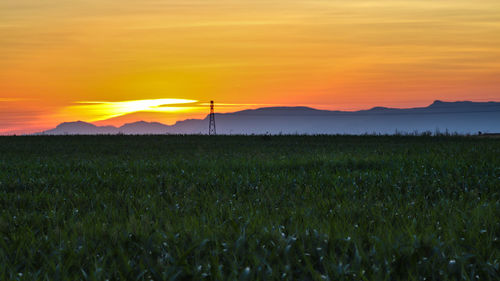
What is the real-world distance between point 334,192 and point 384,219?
261 centimetres

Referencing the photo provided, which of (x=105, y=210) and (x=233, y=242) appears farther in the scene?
(x=105, y=210)

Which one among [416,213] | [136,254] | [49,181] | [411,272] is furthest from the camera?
[49,181]

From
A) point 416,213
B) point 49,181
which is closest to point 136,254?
point 416,213

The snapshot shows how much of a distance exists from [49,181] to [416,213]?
929cm

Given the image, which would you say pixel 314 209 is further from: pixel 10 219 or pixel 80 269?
pixel 10 219

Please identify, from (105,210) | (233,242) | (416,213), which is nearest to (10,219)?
(105,210)

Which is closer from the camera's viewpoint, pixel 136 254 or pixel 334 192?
pixel 136 254

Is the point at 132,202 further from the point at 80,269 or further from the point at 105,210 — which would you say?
the point at 80,269

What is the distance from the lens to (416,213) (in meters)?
7.06

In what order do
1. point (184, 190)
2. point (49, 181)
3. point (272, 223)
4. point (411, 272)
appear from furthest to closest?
point (49, 181) → point (184, 190) → point (272, 223) → point (411, 272)

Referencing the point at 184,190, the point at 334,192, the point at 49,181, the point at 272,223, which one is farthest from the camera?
the point at 49,181

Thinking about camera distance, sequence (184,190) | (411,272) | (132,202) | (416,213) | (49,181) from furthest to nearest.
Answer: (49,181)
(184,190)
(132,202)
(416,213)
(411,272)

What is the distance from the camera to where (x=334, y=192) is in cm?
916

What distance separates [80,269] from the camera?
471cm
